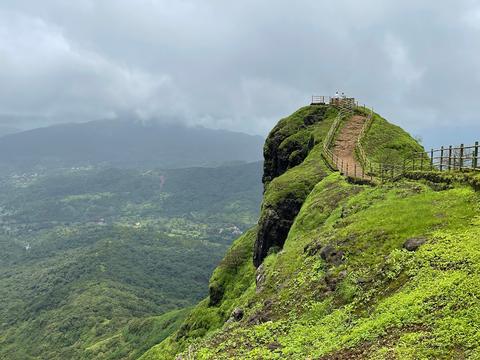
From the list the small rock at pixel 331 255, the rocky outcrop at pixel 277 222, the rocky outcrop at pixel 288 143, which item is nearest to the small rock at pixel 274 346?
the small rock at pixel 331 255

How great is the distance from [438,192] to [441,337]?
59.2 ft

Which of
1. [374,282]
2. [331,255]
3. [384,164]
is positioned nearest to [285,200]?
[384,164]

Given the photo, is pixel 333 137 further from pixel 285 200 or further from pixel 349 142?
pixel 285 200

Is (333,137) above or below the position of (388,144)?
above

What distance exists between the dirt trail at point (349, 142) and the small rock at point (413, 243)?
2770 centimetres

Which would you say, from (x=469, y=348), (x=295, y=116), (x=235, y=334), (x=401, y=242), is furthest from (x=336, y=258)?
(x=295, y=116)

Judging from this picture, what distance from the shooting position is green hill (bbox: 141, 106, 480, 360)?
61.1 feet

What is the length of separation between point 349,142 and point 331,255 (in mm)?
43793

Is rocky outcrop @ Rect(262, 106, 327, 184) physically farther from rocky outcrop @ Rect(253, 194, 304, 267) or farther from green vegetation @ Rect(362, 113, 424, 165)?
rocky outcrop @ Rect(253, 194, 304, 267)

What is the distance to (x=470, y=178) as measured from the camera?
103 ft

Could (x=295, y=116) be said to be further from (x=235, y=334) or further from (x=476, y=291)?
(x=476, y=291)

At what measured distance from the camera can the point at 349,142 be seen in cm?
7075

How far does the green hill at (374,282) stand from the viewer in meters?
18.6

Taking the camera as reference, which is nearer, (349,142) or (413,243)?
(413,243)
